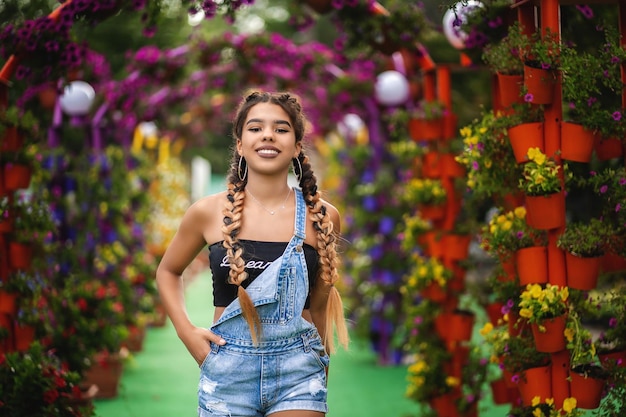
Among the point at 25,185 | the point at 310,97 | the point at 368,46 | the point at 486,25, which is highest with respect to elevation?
the point at 310,97

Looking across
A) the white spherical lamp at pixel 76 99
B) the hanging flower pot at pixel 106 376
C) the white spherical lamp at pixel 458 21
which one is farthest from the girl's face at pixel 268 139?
the white spherical lamp at pixel 76 99

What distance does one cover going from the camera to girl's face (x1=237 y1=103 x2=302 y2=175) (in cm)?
344

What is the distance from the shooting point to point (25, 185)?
535cm

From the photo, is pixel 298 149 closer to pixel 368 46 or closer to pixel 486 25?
pixel 486 25

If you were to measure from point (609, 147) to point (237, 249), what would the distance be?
1.71 meters

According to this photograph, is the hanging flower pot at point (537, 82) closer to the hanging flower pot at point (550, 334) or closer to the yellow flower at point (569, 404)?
the hanging flower pot at point (550, 334)

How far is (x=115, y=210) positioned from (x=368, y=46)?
14.2 ft

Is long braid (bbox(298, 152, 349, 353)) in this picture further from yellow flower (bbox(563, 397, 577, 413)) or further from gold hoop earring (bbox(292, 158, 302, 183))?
yellow flower (bbox(563, 397, 577, 413))

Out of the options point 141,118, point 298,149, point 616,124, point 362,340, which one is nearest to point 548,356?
point 616,124

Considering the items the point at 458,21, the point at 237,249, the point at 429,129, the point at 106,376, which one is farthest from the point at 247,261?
the point at 106,376

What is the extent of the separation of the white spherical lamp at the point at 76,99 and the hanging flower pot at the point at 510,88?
4705 mm

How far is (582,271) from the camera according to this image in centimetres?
388

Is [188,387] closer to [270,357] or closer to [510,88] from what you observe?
[510,88]

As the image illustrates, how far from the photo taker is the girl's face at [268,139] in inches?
135
